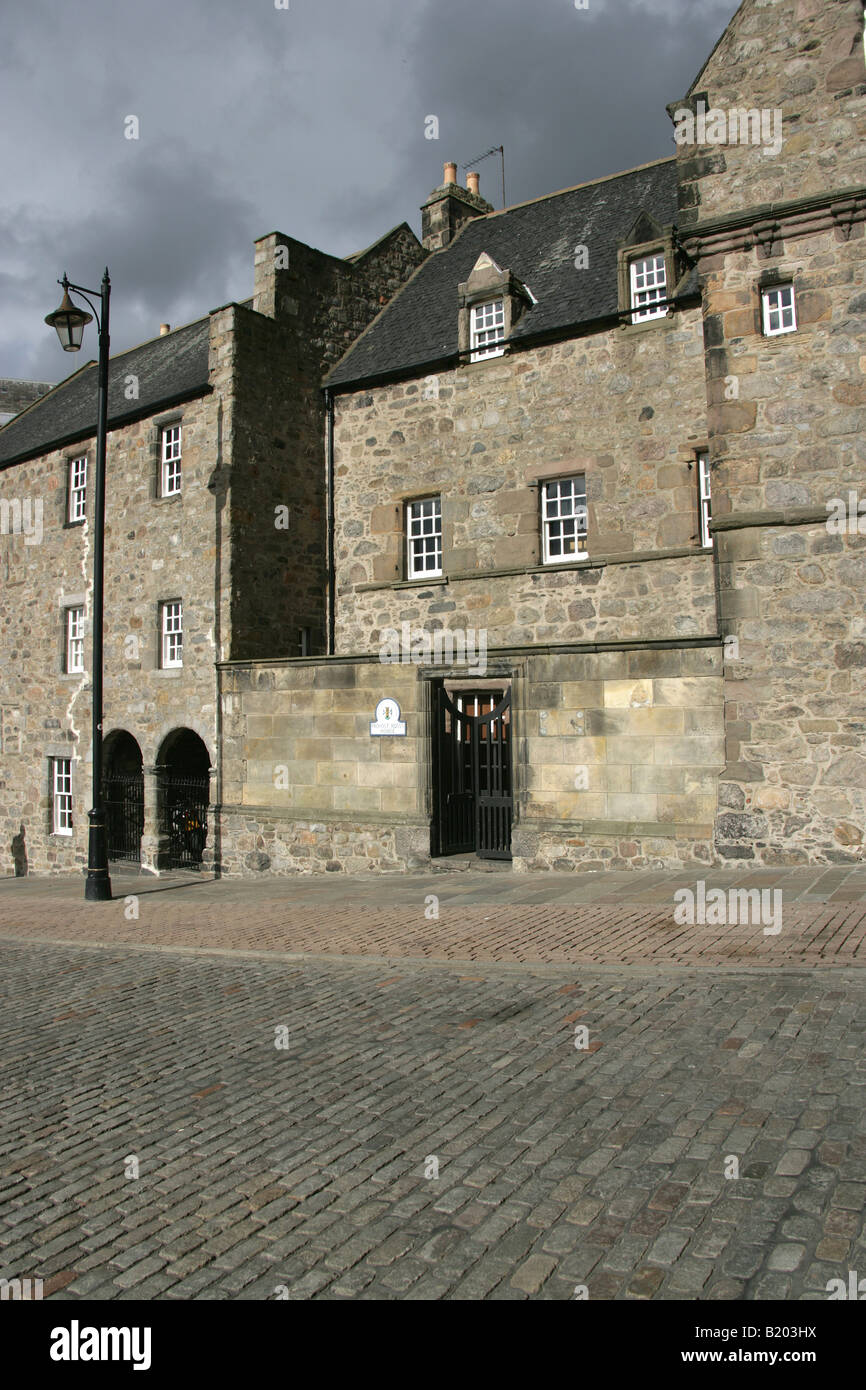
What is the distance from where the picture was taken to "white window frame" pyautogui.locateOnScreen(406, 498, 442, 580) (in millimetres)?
19094

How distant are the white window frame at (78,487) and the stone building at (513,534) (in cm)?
46

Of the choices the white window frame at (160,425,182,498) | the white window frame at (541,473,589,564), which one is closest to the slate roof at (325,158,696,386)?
the white window frame at (541,473,589,564)

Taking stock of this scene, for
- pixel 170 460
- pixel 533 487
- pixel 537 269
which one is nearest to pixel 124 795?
pixel 170 460

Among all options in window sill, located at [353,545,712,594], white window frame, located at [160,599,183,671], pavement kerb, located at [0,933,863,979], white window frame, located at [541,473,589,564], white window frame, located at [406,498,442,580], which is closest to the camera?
pavement kerb, located at [0,933,863,979]

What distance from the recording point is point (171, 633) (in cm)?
2055

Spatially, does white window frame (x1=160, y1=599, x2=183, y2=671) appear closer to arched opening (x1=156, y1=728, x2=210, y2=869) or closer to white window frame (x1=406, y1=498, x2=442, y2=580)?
arched opening (x1=156, y1=728, x2=210, y2=869)

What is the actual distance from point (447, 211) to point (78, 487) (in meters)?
11.0

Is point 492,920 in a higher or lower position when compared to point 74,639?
lower

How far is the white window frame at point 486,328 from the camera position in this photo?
60.3 feet

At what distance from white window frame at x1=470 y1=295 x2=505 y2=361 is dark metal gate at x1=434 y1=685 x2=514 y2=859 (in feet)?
24.3

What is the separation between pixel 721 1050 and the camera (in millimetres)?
5723

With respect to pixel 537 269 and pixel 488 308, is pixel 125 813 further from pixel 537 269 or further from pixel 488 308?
pixel 537 269

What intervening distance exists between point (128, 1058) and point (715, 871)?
7356 millimetres
